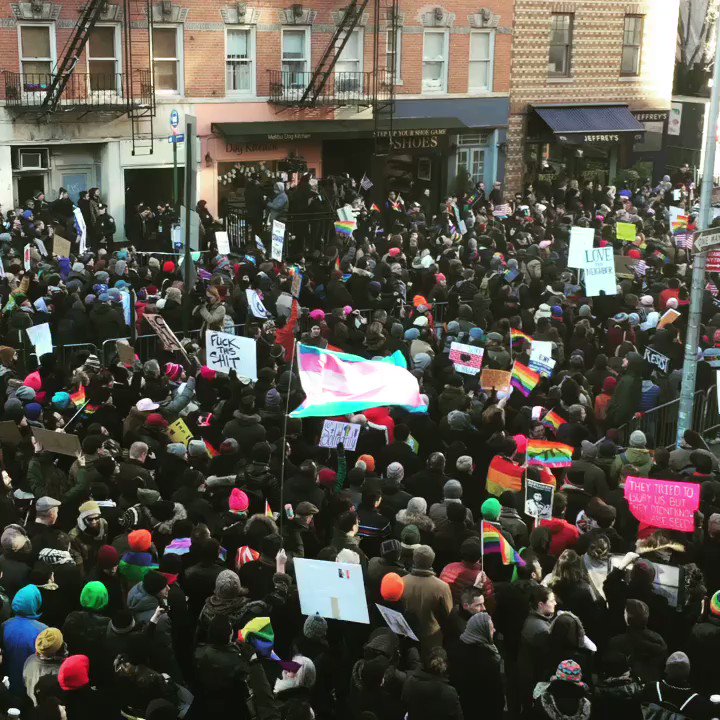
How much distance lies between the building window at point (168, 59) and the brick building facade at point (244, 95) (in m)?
0.04

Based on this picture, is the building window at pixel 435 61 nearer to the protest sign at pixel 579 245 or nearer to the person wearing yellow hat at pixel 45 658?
the protest sign at pixel 579 245

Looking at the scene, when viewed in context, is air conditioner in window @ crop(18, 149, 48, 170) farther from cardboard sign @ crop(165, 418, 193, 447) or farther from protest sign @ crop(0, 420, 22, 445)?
cardboard sign @ crop(165, 418, 193, 447)

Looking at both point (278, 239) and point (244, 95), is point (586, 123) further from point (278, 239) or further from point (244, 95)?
point (278, 239)

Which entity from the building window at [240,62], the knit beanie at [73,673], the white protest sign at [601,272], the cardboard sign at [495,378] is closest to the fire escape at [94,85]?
the building window at [240,62]

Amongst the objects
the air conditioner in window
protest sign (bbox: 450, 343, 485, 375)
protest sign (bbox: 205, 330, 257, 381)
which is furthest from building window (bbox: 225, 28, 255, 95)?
protest sign (bbox: 450, 343, 485, 375)

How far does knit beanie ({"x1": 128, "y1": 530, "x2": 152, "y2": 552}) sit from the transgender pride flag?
204 cm

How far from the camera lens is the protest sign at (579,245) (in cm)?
1800

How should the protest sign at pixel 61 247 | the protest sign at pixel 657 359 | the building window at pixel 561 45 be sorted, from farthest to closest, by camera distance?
the building window at pixel 561 45, the protest sign at pixel 61 247, the protest sign at pixel 657 359

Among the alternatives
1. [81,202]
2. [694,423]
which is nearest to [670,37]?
[81,202]

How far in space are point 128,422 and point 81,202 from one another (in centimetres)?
1519

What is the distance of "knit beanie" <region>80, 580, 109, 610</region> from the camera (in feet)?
26.2

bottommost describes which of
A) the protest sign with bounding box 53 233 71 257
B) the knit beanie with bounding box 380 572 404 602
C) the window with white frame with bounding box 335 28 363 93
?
the knit beanie with bounding box 380 572 404 602

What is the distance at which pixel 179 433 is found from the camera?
1173 centimetres

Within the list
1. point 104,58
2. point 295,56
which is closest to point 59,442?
point 104,58
